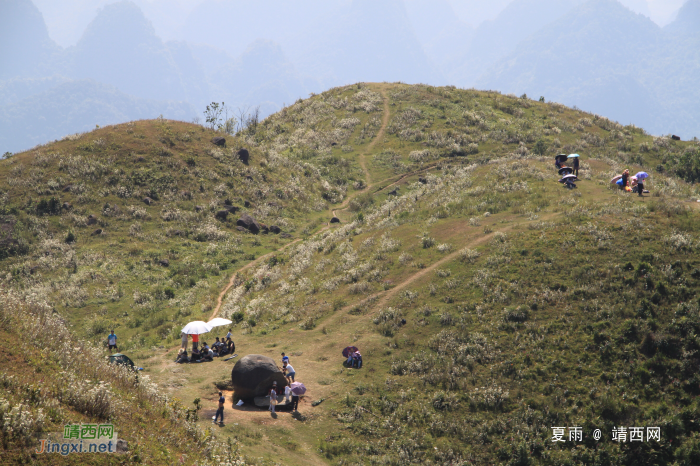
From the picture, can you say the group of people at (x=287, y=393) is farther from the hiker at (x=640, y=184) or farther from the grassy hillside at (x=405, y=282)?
the hiker at (x=640, y=184)

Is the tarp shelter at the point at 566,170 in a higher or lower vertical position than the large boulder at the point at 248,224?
higher

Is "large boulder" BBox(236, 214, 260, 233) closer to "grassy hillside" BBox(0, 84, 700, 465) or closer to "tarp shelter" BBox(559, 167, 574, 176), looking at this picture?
"grassy hillside" BBox(0, 84, 700, 465)

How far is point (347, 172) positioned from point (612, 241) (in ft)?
173

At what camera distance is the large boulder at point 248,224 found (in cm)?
5653

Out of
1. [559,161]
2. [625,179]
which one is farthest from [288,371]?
[559,161]

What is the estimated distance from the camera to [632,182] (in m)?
39.9

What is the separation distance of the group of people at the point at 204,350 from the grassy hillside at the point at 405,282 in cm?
120

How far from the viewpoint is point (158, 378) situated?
79.9 ft

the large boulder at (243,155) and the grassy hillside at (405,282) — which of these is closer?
the grassy hillside at (405,282)

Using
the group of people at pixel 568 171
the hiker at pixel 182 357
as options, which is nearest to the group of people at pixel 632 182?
the group of people at pixel 568 171

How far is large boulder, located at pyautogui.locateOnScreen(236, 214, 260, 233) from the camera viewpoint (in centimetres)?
5653

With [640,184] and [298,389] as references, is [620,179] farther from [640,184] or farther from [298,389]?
[298,389]

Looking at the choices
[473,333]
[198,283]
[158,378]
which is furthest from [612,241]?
[198,283]

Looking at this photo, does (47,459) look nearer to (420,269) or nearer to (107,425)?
(107,425)
